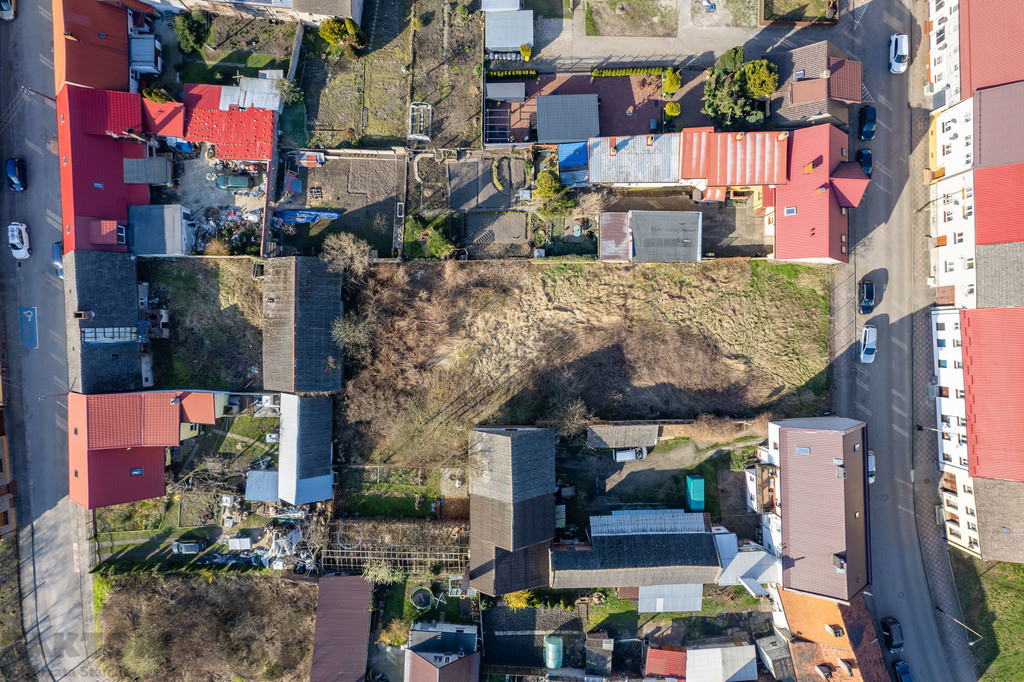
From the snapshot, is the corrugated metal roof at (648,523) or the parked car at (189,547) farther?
the parked car at (189,547)

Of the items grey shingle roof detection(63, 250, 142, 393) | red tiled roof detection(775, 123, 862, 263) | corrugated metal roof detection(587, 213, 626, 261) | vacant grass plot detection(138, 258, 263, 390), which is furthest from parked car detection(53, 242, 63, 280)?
red tiled roof detection(775, 123, 862, 263)

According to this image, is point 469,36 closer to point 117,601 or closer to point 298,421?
point 298,421

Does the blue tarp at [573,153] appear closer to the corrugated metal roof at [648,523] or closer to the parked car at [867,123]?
the parked car at [867,123]

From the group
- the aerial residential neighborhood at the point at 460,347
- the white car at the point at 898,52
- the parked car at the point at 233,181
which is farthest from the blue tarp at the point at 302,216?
the white car at the point at 898,52

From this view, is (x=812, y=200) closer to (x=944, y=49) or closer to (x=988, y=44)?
(x=988, y=44)

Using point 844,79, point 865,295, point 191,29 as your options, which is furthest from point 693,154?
point 191,29

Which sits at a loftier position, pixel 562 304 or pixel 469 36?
pixel 469 36

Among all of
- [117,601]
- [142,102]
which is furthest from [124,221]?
[117,601]

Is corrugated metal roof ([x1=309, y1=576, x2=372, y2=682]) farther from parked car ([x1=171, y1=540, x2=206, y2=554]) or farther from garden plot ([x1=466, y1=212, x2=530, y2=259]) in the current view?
garden plot ([x1=466, y1=212, x2=530, y2=259])
